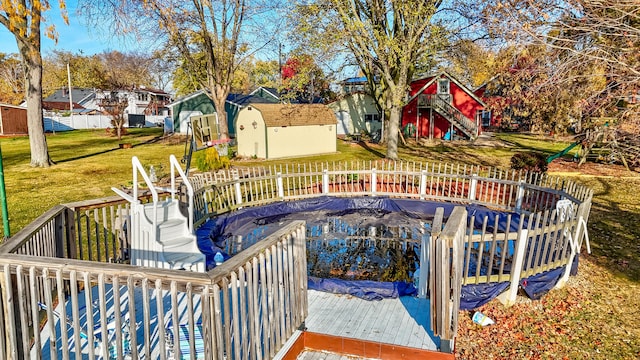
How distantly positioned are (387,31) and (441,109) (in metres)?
11.5

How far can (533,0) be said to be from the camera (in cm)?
842

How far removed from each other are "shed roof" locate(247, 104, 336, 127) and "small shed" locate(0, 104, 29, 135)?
78.1 feet

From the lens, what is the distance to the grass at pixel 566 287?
4.84 metres

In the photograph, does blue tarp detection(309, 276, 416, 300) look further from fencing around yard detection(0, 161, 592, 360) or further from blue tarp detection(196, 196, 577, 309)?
blue tarp detection(196, 196, 577, 309)

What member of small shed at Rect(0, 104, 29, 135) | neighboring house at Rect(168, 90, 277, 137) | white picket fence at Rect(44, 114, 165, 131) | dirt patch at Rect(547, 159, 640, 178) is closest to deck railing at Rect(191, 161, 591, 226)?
dirt patch at Rect(547, 159, 640, 178)

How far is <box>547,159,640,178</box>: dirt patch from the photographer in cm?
1660

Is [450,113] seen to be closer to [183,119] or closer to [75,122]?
[183,119]

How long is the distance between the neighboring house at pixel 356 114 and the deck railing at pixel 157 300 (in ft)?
96.2

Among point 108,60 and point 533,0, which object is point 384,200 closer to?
point 533,0

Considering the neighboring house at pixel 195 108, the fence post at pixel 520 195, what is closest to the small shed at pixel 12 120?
the neighboring house at pixel 195 108

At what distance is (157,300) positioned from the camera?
2.68 m

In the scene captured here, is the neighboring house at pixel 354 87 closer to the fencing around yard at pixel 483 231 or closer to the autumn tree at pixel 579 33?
the fencing around yard at pixel 483 231

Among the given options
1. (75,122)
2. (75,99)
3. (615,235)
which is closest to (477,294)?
(615,235)

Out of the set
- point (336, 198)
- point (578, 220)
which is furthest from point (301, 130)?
point (578, 220)
